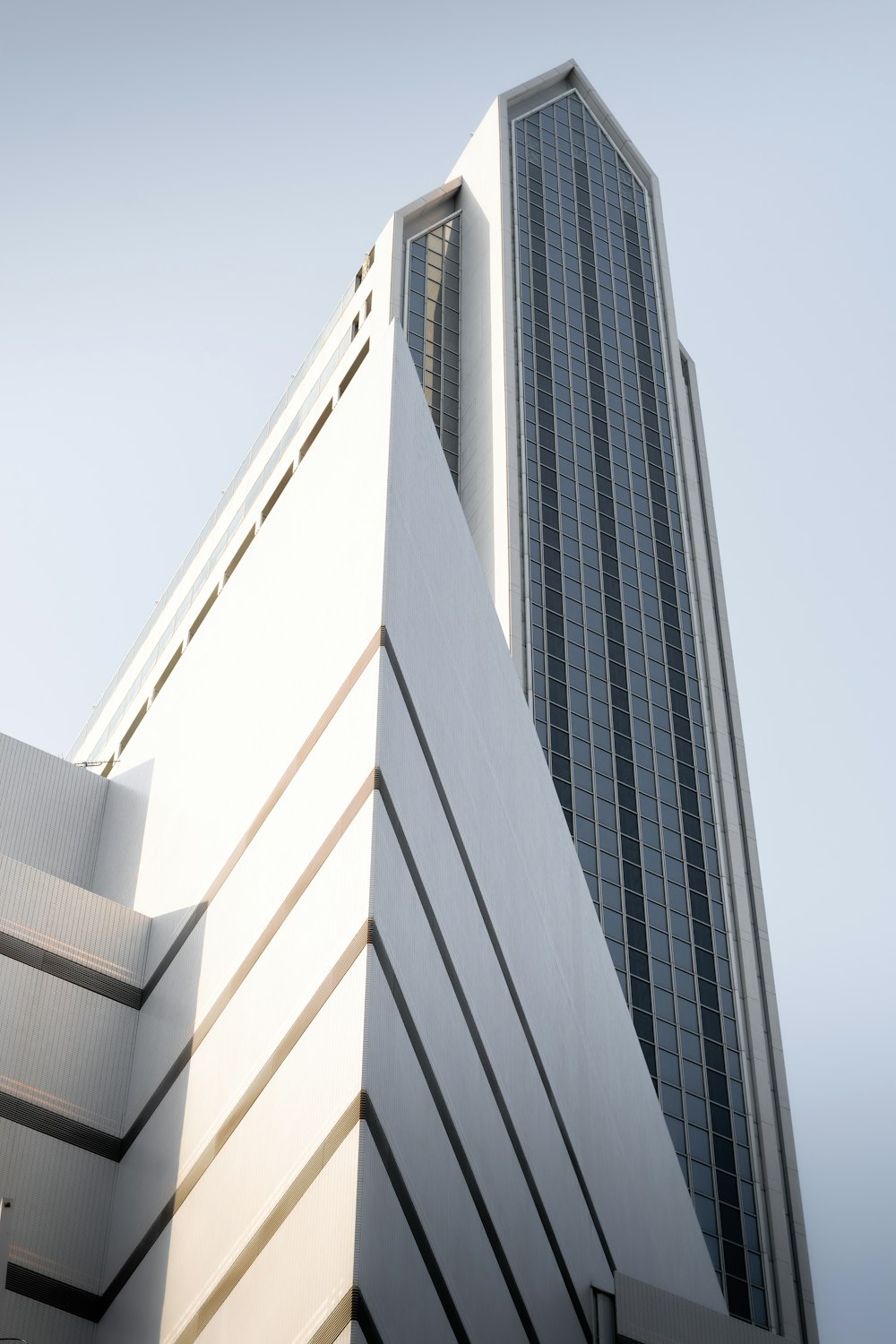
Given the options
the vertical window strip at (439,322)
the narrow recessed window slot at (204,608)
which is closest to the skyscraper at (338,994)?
the narrow recessed window slot at (204,608)

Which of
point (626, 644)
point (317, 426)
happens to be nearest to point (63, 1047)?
point (626, 644)

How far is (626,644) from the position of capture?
84000mm

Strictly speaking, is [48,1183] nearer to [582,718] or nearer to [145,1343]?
[145,1343]

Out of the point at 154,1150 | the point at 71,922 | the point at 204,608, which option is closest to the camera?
the point at 154,1150

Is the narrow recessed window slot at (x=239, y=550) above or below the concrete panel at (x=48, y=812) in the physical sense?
above

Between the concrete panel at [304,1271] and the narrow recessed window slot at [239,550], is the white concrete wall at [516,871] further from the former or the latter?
the narrow recessed window slot at [239,550]

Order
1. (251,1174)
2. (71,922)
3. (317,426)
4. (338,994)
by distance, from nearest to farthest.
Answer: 1. (338,994)
2. (251,1174)
3. (71,922)
4. (317,426)

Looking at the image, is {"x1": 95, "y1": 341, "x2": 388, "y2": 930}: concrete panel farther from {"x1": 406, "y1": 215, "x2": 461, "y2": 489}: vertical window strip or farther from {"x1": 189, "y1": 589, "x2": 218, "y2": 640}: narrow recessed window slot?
{"x1": 406, "y1": 215, "x2": 461, "y2": 489}: vertical window strip

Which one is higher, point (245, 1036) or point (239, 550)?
point (239, 550)

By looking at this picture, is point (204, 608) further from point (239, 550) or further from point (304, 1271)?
point (304, 1271)

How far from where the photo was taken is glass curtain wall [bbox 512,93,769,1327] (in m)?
68.6

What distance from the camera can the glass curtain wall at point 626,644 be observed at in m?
68.6

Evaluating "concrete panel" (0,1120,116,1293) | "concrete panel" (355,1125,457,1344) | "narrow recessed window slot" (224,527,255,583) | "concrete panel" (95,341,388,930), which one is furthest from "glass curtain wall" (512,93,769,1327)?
"concrete panel" (355,1125,457,1344)

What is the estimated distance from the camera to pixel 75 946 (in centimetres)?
2828
